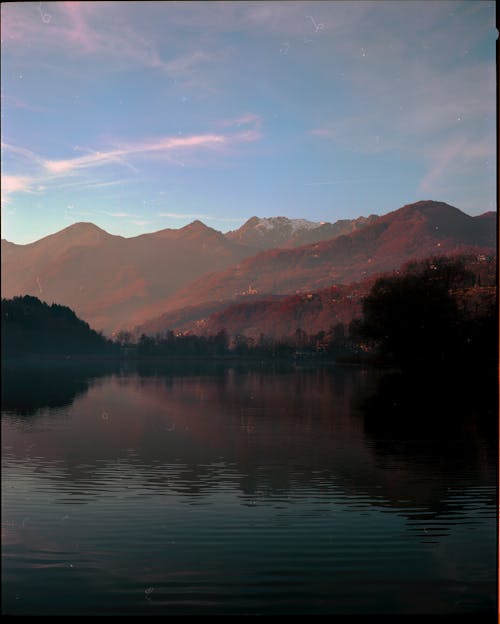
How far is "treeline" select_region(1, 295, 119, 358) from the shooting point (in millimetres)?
101938

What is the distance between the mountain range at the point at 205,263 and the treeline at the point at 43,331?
27.0 m

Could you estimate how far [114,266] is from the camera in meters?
67.1

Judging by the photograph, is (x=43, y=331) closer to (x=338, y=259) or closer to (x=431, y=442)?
(x=338, y=259)

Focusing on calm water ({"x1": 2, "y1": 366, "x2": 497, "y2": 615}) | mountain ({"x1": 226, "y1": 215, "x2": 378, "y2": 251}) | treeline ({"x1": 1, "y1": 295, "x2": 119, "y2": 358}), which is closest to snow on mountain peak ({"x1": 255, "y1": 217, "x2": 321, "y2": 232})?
mountain ({"x1": 226, "y1": 215, "x2": 378, "y2": 251})

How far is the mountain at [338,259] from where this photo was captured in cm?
5697

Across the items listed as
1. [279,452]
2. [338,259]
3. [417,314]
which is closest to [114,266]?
[338,259]

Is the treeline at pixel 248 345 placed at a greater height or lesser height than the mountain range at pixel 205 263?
lesser

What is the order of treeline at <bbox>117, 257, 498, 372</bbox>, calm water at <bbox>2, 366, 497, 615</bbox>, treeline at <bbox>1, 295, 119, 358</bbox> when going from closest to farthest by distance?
calm water at <bbox>2, 366, 497, 615</bbox> → treeline at <bbox>117, 257, 498, 372</bbox> → treeline at <bbox>1, 295, 119, 358</bbox>

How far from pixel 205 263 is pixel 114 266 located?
19962 mm

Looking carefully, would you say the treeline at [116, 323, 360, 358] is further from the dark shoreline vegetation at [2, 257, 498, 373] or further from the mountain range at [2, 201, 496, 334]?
the mountain range at [2, 201, 496, 334]

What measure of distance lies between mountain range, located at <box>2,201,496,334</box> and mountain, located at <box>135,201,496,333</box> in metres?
0.11

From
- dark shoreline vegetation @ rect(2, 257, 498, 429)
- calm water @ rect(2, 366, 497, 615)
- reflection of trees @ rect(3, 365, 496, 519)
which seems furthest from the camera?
dark shoreline vegetation @ rect(2, 257, 498, 429)

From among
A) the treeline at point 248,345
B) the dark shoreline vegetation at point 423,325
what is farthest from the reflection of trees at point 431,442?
the treeline at point 248,345

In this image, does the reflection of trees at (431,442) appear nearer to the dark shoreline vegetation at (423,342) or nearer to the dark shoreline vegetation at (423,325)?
the dark shoreline vegetation at (423,342)
